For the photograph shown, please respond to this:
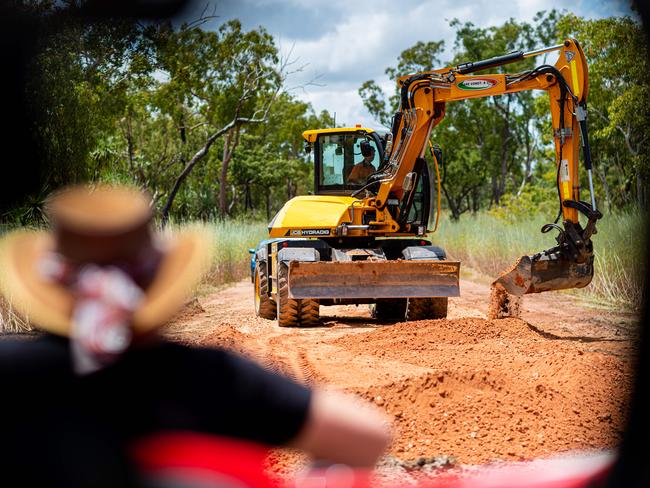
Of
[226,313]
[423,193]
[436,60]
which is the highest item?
[436,60]

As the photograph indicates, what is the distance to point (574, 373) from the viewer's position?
682cm

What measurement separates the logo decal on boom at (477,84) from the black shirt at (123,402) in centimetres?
1044

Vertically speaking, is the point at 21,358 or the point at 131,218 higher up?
the point at 131,218

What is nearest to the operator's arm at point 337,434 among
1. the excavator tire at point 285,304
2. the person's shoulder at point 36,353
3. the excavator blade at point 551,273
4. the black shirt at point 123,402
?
the black shirt at point 123,402

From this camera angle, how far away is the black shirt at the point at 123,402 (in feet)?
4.24

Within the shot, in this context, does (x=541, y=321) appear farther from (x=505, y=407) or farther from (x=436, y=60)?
(x=436, y=60)

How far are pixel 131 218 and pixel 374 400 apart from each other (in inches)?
183

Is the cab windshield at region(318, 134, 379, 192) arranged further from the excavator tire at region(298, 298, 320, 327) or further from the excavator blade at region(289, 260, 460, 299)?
the excavator tire at region(298, 298, 320, 327)

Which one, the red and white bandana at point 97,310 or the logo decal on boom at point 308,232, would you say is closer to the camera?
the red and white bandana at point 97,310

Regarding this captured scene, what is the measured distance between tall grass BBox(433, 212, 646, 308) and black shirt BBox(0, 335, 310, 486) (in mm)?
971

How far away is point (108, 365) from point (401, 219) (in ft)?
36.9

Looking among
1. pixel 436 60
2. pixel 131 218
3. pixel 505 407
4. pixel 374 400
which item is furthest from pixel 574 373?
pixel 436 60

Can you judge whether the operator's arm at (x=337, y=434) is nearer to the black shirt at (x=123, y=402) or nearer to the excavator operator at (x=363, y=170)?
the black shirt at (x=123, y=402)

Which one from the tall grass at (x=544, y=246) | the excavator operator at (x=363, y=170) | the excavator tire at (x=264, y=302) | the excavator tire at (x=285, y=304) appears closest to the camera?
the tall grass at (x=544, y=246)
